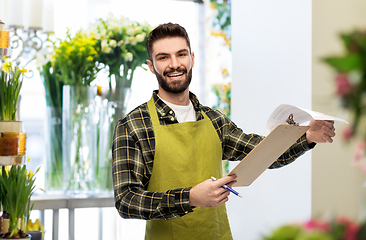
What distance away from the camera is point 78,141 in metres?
2.21

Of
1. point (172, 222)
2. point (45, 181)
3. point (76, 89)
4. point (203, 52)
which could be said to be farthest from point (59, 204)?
point (203, 52)

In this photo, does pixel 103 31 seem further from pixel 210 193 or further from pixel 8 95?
pixel 210 193

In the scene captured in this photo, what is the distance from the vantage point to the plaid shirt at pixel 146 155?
Result: 1026 mm

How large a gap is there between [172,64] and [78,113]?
1.18 meters

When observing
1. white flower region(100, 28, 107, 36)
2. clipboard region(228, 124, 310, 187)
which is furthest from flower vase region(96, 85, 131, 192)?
clipboard region(228, 124, 310, 187)

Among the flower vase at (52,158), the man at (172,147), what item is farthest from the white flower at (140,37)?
the man at (172,147)

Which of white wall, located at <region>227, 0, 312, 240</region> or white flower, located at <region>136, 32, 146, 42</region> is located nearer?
white wall, located at <region>227, 0, 312, 240</region>

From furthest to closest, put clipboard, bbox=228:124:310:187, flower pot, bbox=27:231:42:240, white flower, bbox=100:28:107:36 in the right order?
white flower, bbox=100:28:107:36, flower pot, bbox=27:231:42:240, clipboard, bbox=228:124:310:187

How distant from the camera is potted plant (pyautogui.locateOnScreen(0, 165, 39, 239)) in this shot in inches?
47.7

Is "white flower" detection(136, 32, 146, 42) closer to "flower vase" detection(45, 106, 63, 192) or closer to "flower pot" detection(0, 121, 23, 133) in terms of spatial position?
"flower vase" detection(45, 106, 63, 192)

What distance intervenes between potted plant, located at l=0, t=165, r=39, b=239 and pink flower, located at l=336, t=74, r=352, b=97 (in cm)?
124

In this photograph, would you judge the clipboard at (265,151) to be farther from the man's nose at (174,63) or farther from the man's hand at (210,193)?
the man's nose at (174,63)

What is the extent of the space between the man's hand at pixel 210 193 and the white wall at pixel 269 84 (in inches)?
24.6

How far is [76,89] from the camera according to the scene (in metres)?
2.24
